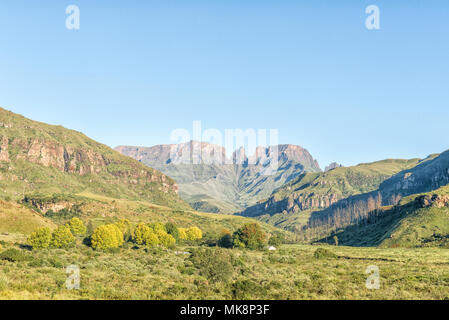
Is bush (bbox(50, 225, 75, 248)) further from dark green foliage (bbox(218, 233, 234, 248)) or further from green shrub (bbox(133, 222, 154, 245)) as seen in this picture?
dark green foliage (bbox(218, 233, 234, 248))

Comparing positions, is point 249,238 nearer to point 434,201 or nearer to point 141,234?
point 141,234

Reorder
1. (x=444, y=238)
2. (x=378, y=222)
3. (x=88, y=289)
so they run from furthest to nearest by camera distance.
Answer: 1. (x=378, y=222)
2. (x=444, y=238)
3. (x=88, y=289)

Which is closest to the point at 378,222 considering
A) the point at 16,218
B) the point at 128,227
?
the point at 128,227

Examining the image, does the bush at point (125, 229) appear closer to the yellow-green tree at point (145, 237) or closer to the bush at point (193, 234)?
the yellow-green tree at point (145, 237)

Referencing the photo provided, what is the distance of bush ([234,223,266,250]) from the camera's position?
110 meters

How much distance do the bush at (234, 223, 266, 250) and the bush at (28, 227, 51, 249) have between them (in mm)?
54375

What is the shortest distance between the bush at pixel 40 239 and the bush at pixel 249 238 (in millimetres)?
54375

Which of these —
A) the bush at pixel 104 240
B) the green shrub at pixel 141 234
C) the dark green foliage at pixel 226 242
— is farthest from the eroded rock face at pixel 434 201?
the bush at pixel 104 240

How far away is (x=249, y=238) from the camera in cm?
11075

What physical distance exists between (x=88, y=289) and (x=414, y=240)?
135767 millimetres

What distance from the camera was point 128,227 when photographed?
129 m

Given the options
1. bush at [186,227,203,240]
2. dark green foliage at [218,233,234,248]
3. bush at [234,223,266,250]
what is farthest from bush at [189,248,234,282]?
bush at [186,227,203,240]
